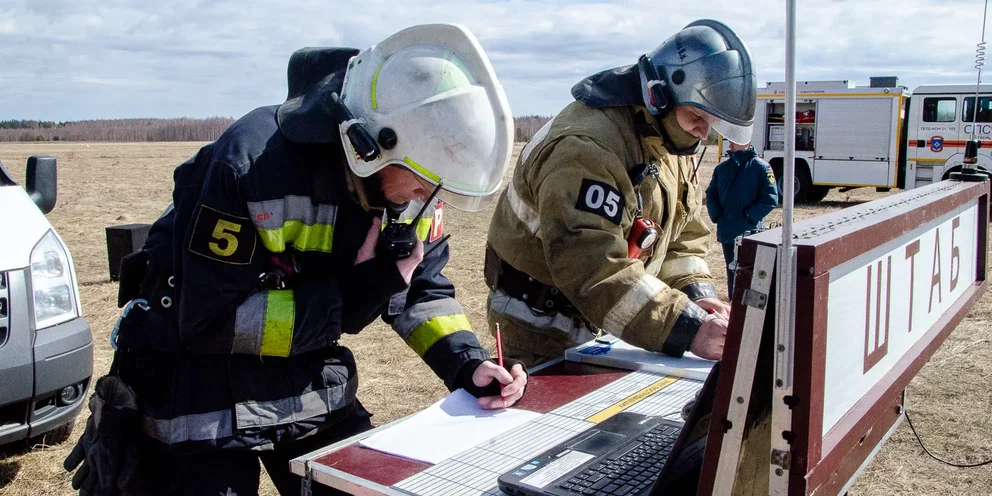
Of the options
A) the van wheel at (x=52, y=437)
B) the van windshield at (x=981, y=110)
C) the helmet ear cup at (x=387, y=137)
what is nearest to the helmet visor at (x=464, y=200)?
the helmet ear cup at (x=387, y=137)

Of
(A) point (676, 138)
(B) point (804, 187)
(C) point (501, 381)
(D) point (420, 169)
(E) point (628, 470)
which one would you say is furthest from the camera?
(B) point (804, 187)

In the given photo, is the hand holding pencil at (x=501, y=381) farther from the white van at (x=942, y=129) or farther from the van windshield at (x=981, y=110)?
the van windshield at (x=981, y=110)

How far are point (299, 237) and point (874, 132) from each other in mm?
17749

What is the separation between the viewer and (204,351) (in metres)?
1.95

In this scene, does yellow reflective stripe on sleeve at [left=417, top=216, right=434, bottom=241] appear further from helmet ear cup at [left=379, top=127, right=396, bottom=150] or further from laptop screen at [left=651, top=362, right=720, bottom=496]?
laptop screen at [left=651, top=362, right=720, bottom=496]

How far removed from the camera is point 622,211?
8.17 ft

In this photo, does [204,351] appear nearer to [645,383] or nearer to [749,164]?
[645,383]

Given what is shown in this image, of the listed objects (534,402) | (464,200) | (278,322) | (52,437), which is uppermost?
(464,200)

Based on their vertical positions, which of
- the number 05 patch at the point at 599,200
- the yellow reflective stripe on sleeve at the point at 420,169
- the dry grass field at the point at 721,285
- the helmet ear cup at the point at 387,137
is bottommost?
the dry grass field at the point at 721,285

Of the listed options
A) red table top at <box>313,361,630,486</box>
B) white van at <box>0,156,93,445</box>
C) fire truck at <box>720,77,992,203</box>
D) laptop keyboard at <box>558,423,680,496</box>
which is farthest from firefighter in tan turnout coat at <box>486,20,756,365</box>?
fire truck at <box>720,77,992,203</box>

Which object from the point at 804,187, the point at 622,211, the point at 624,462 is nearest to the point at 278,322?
the point at 624,462

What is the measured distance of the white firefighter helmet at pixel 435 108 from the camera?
1937 mm

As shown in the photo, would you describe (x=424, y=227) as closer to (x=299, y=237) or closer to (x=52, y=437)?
(x=299, y=237)

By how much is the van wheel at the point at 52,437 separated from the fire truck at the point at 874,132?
15024 millimetres
